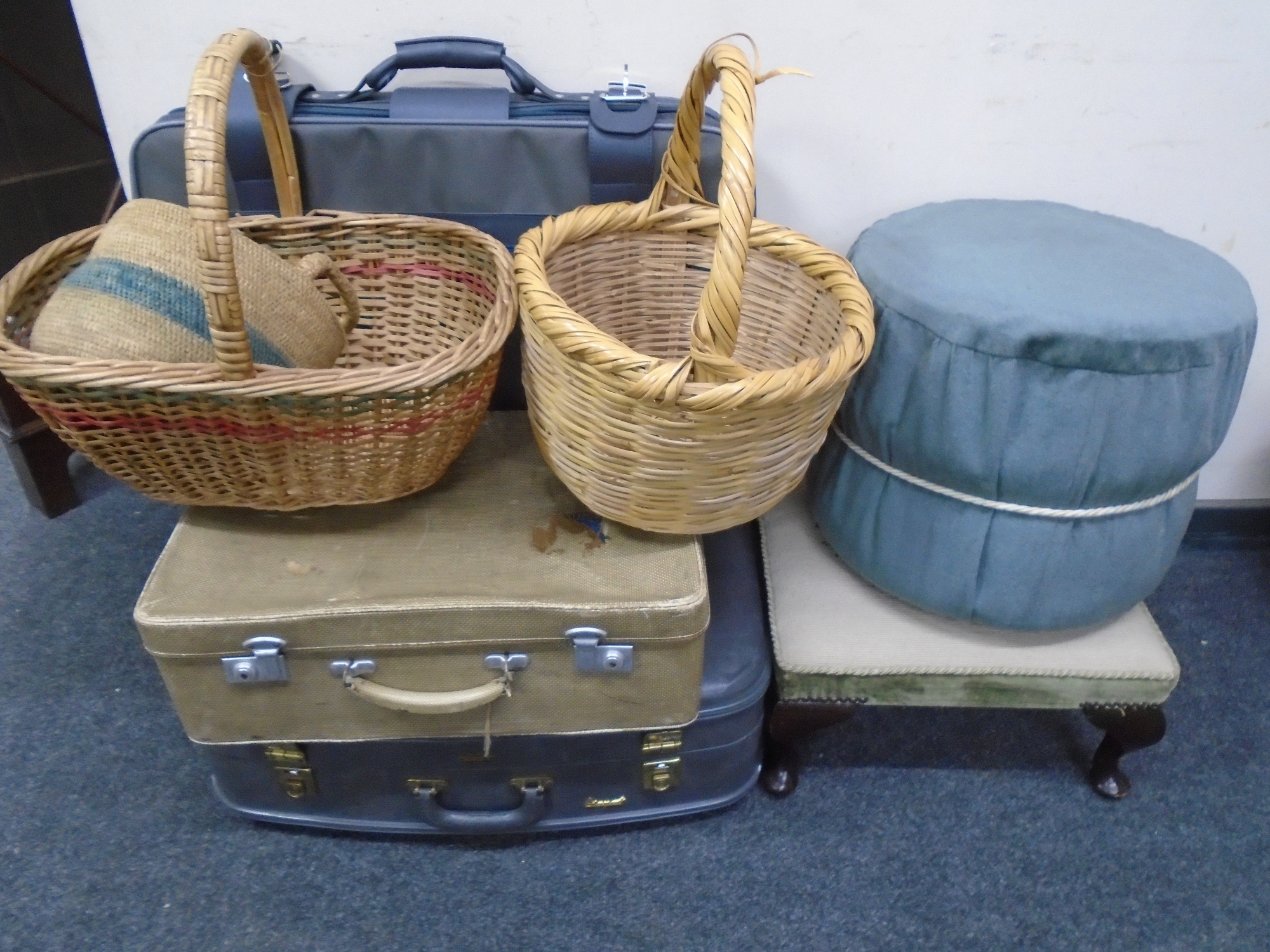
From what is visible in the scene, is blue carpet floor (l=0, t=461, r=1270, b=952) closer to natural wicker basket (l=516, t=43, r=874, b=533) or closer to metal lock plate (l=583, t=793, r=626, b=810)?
metal lock plate (l=583, t=793, r=626, b=810)

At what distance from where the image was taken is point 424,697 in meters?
0.75

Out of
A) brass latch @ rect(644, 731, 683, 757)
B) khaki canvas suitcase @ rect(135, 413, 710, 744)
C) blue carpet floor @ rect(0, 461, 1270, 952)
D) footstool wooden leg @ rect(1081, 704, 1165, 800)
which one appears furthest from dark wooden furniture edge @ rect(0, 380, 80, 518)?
footstool wooden leg @ rect(1081, 704, 1165, 800)

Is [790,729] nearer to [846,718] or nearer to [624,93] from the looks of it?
[846,718]

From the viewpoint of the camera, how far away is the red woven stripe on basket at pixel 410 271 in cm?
92

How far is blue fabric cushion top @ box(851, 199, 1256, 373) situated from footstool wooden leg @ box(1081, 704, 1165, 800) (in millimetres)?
381

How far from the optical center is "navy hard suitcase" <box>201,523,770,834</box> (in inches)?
33.6

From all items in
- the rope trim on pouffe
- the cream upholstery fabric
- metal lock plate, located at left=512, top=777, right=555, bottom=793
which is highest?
the rope trim on pouffe

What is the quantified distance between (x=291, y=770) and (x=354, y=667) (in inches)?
7.6

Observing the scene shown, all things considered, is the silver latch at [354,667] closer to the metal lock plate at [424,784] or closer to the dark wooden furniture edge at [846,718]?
the metal lock plate at [424,784]

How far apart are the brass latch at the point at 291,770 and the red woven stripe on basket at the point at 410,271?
0.49 metres

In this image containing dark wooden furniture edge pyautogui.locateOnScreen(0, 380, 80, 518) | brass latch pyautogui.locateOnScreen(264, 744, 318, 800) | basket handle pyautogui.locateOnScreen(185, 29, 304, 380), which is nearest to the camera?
basket handle pyautogui.locateOnScreen(185, 29, 304, 380)

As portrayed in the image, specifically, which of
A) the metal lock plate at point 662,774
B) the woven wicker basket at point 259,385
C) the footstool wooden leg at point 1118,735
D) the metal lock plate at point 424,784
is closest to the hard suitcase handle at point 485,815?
the metal lock plate at point 424,784

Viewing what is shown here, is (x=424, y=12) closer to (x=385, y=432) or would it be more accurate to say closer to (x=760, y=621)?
(x=385, y=432)

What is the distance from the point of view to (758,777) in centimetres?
99
